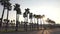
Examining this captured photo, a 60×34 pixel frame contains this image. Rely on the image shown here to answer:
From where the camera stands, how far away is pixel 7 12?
75688 millimetres

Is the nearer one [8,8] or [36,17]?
[8,8]

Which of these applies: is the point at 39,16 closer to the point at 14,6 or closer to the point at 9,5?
the point at 14,6

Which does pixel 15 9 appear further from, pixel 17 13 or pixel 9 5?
pixel 9 5

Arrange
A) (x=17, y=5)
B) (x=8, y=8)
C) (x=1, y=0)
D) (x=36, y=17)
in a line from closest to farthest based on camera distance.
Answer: (x=1, y=0), (x=8, y=8), (x=17, y=5), (x=36, y=17)

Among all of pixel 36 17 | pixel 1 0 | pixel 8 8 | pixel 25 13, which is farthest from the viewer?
pixel 36 17

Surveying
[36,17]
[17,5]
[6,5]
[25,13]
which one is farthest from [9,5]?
[36,17]

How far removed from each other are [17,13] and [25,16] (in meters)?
13.7

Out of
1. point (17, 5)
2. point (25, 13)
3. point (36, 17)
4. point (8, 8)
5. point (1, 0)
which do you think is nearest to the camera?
point (1, 0)

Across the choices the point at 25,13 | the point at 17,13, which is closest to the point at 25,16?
the point at 25,13

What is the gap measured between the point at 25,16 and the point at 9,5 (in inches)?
1020

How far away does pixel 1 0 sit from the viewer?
6719 cm

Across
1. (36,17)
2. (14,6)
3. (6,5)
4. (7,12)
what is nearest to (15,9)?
(14,6)

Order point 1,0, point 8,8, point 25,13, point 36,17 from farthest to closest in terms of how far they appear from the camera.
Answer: point 36,17, point 25,13, point 8,8, point 1,0

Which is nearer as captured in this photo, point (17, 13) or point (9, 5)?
point (9, 5)
